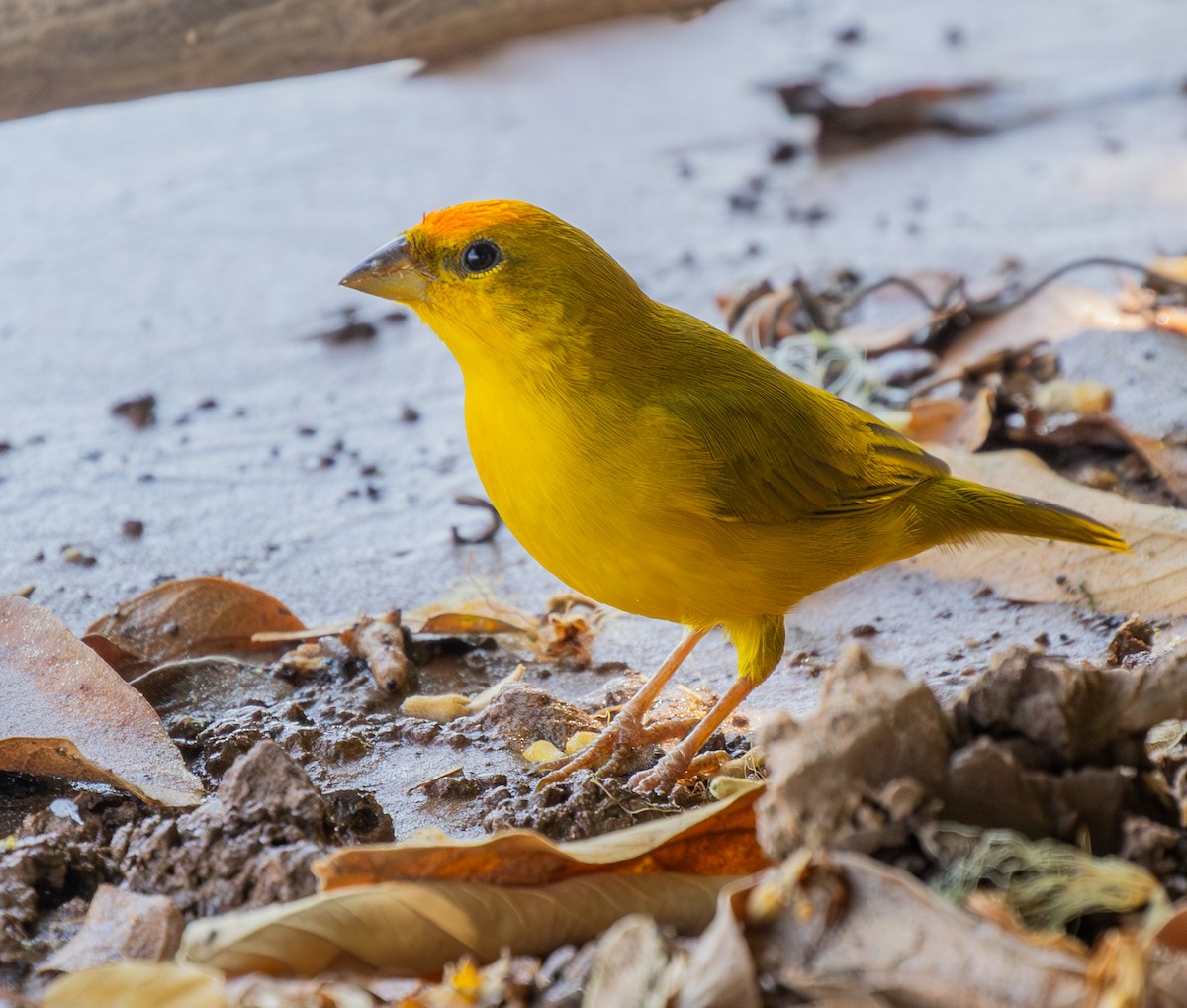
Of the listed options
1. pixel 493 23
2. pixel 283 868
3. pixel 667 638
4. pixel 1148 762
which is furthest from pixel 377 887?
pixel 493 23

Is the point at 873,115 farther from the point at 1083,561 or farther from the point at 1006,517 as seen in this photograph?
the point at 1006,517

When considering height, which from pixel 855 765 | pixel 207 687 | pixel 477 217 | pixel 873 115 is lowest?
pixel 207 687

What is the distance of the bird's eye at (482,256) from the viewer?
2957 millimetres

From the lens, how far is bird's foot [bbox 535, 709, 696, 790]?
2990 millimetres

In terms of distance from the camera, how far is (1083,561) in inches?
145

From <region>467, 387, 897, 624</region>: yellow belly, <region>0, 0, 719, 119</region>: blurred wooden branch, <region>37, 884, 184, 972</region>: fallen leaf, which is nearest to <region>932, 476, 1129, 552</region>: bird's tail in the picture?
<region>467, 387, 897, 624</region>: yellow belly

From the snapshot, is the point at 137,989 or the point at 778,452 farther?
the point at 778,452

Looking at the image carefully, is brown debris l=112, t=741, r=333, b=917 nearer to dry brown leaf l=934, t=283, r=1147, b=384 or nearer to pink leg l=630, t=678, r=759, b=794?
pink leg l=630, t=678, r=759, b=794

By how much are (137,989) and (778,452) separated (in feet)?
5.96

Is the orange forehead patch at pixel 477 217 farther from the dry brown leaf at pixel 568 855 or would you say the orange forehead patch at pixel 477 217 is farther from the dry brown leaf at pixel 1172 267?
the dry brown leaf at pixel 1172 267

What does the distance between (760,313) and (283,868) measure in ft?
11.7

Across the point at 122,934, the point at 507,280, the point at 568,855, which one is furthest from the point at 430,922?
the point at 507,280

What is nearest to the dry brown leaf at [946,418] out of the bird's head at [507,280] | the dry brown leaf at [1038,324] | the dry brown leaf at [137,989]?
the dry brown leaf at [1038,324]

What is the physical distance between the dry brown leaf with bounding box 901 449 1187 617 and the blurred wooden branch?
2800 mm
